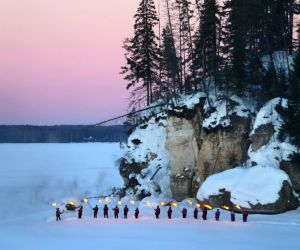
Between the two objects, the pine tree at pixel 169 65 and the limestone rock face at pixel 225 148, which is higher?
the pine tree at pixel 169 65

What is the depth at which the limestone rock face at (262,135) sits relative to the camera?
32188mm

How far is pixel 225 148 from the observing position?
35719 mm

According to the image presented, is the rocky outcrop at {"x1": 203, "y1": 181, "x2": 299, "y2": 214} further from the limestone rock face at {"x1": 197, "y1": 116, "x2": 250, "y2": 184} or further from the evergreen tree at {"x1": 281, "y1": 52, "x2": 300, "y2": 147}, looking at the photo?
the limestone rock face at {"x1": 197, "y1": 116, "x2": 250, "y2": 184}

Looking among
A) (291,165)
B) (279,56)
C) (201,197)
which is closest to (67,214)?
(201,197)

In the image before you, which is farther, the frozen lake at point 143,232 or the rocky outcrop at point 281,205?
the rocky outcrop at point 281,205

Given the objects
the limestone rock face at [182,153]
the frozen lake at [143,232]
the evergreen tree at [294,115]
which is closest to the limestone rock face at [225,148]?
the limestone rock face at [182,153]

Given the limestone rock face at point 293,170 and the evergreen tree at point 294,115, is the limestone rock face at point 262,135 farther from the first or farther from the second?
the limestone rock face at point 293,170

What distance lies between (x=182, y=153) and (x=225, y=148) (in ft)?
15.1

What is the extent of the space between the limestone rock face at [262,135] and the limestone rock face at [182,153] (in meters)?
6.90

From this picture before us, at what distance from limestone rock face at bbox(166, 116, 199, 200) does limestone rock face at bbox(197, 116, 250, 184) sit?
1.76m

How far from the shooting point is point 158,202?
36.8 m

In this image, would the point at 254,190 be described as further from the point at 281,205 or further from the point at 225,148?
the point at 225,148

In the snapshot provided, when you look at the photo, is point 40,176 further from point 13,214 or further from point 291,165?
point 291,165

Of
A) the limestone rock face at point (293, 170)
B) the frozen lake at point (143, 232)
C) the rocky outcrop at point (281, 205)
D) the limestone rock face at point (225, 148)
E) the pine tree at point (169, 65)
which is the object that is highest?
the pine tree at point (169, 65)
